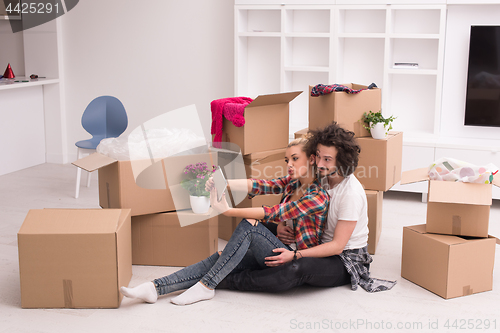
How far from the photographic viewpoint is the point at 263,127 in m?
Answer: 2.74

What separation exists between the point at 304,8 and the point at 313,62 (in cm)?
49

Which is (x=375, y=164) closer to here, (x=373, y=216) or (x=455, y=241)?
(x=373, y=216)

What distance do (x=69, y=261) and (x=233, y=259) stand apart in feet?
2.19

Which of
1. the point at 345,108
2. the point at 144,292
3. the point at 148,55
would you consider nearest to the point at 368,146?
the point at 345,108

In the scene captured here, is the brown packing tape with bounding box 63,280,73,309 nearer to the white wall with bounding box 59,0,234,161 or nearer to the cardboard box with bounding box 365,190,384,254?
the cardboard box with bounding box 365,190,384,254

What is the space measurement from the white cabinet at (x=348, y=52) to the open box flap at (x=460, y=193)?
1.70 meters

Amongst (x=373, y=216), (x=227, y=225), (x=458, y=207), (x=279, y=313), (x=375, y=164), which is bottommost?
(x=279, y=313)

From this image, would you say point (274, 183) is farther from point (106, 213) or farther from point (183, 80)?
point (183, 80)

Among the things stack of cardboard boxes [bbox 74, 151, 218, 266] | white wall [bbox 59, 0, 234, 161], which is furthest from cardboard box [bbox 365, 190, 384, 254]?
white wall [bbox 59, 0, 234, 161]

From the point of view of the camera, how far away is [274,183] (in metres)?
2.33

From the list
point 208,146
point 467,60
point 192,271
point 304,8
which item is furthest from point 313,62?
point 192,271

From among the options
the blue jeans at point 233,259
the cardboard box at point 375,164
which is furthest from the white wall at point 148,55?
the blue jeans at point 233,259

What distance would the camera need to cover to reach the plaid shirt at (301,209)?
6.88ft

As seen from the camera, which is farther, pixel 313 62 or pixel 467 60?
pixel 313 62
